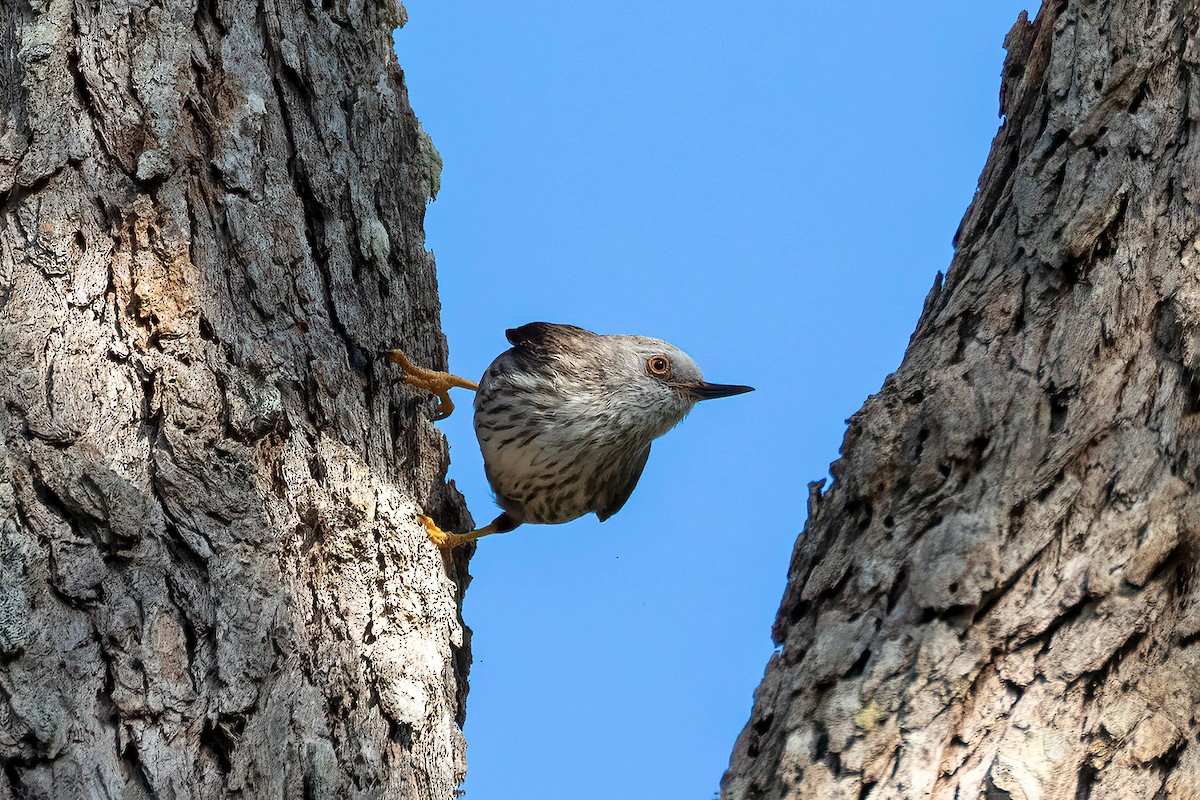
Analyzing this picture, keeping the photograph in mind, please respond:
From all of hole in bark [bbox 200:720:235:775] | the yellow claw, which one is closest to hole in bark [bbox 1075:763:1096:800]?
hole in bark [bbox 200:720:235:775]

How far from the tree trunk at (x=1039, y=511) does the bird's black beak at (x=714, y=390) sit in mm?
3049

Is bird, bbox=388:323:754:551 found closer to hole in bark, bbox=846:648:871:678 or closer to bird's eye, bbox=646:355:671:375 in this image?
bird's eye, bbox=646:355:671:375

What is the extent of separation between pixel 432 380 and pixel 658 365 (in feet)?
6.74

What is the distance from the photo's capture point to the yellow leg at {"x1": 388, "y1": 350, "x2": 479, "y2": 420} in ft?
15.0

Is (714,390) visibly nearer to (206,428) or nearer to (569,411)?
(569,411)

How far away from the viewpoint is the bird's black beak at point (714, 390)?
661 cm

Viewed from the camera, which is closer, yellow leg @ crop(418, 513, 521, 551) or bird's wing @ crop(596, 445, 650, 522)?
yellow leg @ crop(418, 513, 521, 551)

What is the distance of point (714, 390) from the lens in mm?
6664

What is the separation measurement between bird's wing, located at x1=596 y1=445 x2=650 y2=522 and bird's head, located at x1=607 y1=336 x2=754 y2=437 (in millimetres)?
255

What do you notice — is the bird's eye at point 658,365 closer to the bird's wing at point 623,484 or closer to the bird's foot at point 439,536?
the bird's wing at point 623,484

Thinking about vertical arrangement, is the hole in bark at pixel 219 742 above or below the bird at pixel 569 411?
below

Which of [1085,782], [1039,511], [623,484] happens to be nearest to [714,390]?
[623,484]

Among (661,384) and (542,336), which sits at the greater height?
(542,336)

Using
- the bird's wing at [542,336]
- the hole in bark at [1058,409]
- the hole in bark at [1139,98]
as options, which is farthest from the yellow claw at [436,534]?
the hole in bark at [1139,98]
